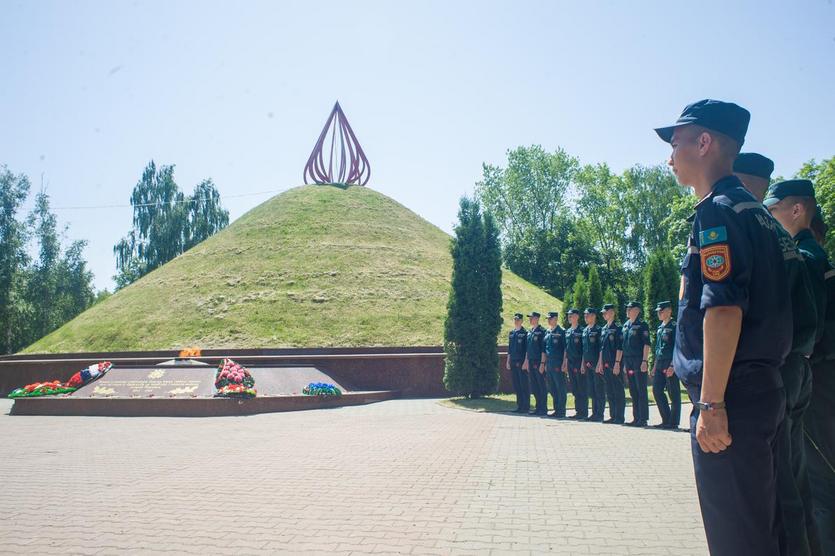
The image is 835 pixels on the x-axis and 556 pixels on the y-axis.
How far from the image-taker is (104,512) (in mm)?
4836

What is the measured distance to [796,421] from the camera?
2.46 m

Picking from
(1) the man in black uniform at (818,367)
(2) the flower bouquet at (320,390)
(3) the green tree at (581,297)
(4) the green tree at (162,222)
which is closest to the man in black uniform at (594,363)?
(2) the flower bouquet at (320,390)

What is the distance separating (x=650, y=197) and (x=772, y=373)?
4747 centimetres

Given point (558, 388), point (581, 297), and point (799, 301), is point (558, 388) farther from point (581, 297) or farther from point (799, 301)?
point (581, 297)

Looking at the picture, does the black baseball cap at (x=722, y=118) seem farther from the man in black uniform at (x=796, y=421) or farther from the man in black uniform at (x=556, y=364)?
the man in black uniform at (x=556, y=364)

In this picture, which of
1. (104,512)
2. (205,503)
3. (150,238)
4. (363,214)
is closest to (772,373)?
(205,503)

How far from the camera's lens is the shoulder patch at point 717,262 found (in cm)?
229

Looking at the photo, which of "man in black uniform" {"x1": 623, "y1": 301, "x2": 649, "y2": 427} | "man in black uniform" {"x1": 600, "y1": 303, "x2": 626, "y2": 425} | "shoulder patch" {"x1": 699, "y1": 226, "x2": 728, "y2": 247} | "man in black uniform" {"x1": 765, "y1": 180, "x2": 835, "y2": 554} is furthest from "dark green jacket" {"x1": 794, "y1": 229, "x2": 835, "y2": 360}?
"man in black uniform" {"x1": 600, "y1": 303, "x2": 626, "y2": 425}

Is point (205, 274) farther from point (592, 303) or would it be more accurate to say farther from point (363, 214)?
point (592, 303)

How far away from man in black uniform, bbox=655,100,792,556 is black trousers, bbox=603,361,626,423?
28.5 feet

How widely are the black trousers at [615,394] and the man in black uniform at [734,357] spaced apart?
28.5 feet

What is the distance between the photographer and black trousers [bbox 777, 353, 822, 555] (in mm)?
2180

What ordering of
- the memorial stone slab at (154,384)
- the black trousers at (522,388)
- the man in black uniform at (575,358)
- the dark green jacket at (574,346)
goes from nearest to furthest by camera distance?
the man in black uniform at (575,358)
the dark green jacket at (574,346)
the black trousers at (522,388)
the memorial stone slab at (154,384)

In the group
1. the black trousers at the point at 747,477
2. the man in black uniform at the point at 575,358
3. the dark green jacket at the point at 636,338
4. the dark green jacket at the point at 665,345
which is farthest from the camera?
the man in black uniform at the point at 575,358
